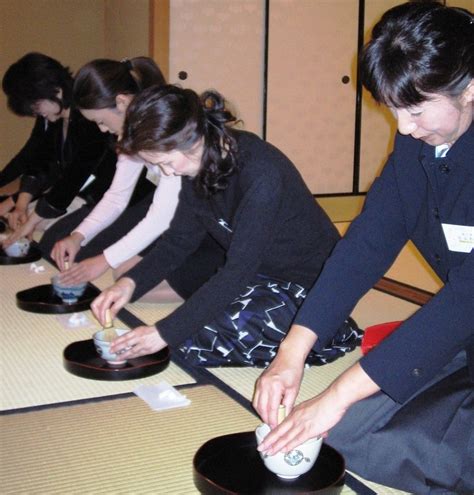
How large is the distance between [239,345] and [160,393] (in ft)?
1.20

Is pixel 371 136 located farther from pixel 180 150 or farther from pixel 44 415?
pixel 44 415

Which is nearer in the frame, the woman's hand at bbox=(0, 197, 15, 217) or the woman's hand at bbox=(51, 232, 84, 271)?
the woman's hand at bbox=(51, 232, 84, 271)

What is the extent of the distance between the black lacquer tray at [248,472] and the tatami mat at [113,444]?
2.7 inches

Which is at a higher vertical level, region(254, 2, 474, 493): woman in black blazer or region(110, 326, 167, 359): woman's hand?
region(254, 2, 474, 493): woman in black blazer

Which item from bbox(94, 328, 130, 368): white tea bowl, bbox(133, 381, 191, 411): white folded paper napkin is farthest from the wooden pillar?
bbox(133, 381, 191, 411): white folded paper napkin

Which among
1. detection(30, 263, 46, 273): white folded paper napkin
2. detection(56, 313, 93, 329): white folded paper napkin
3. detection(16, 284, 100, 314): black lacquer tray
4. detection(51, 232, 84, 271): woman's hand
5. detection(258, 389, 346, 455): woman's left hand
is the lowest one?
detection(30, 263, 46, 273): white folded paper napkin

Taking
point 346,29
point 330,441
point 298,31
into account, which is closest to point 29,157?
point 298,31

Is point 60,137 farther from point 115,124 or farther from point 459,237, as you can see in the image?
point 459,237

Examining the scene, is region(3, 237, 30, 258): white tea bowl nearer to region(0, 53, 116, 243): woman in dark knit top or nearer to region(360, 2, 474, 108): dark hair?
region(0, 53, 116, 243): woman in dark knit top

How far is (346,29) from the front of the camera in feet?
17.6

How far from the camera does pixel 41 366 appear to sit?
2.18 m

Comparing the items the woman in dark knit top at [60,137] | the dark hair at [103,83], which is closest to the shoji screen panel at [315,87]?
the woman in dark knit top at [60,137]

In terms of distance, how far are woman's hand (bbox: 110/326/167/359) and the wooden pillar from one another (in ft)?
10.3

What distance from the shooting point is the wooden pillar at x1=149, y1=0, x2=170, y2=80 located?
15.7 feet
